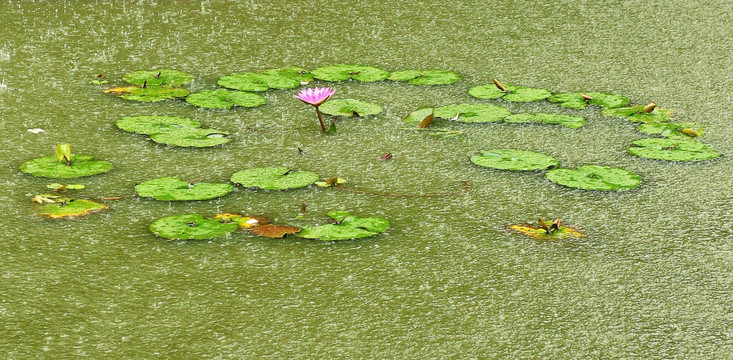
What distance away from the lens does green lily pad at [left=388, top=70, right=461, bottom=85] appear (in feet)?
8.08

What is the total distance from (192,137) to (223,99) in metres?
0.29

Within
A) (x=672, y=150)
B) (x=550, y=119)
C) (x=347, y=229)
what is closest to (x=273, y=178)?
(x=347, y=229)

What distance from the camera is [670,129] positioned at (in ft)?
6.83

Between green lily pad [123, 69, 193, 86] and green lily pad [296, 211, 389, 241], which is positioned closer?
green lily pad [296, 211, 389, 241]

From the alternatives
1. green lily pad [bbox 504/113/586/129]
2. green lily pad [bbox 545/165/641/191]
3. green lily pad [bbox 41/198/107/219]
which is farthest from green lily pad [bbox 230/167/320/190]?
green lily pad [bbox 504/113/586/129]

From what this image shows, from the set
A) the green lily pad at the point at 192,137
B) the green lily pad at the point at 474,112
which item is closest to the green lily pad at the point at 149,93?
the green lily pad at the point at 192,137

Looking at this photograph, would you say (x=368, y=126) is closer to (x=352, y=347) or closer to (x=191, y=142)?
(x=191, y=142)

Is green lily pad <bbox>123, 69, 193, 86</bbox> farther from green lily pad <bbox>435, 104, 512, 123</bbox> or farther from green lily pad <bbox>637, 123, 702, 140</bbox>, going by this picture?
green lily pad <bbox>637, 123, 702, 140</bbox>

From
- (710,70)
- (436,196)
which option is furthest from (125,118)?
(710,70)

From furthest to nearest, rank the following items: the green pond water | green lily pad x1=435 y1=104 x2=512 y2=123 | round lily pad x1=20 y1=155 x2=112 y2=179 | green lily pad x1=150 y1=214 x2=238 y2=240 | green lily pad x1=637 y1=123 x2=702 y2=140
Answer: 1. green lily pad x1=435 y1=104 x2=512 y2=123
2. green lily pad x1=637 y1=123 x2=702 y2=140
3. round lily pad x1=20 y1=155 x2=112 y2=179
4. green lily pad x1=150 y1=214 x2=238 y2=240
5. the green pond water

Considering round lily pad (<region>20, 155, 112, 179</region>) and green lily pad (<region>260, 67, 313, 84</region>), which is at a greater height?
round lily pad (<region>20, 155, 112, 179</region>)

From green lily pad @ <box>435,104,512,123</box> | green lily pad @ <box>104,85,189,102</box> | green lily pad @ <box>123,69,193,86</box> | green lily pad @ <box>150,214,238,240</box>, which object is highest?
green lily pad @ <box>150,214,238,240</box>

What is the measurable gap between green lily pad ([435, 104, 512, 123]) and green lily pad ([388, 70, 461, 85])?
217 millimetres

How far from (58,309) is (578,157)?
117 cm
